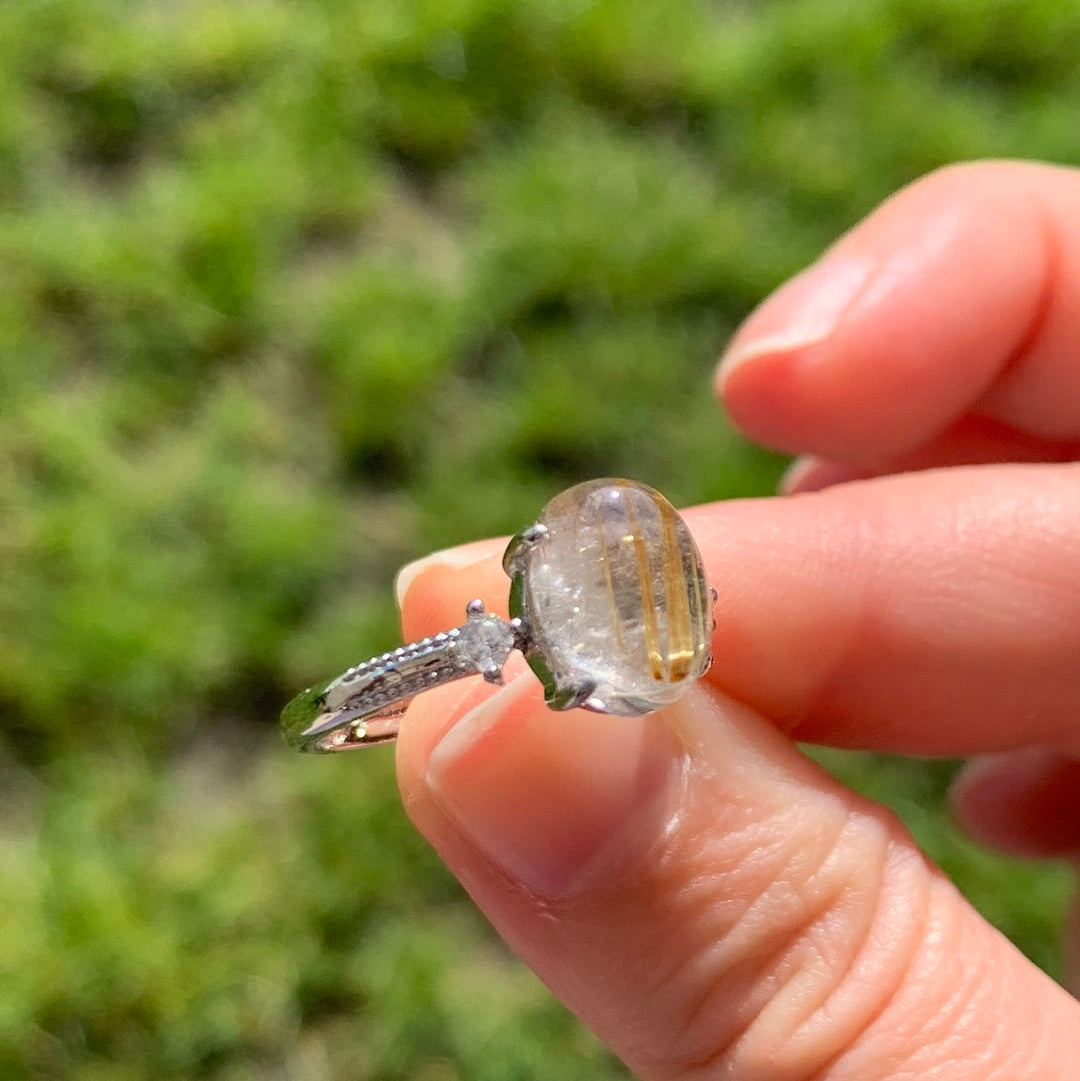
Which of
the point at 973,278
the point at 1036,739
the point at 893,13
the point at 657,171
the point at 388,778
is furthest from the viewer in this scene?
the point at 893,13

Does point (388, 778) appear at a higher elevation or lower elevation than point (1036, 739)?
lower

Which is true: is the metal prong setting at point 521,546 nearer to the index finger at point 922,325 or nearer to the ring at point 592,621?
the ring at point 592,621

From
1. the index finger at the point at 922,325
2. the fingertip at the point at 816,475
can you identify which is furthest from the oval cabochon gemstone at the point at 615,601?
the fingertip at the point at 816,475

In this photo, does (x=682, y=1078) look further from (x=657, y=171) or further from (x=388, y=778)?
(x=657, y=171)

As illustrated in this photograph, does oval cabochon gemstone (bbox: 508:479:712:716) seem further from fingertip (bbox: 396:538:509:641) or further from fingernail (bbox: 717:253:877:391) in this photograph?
fingernail (bbox: 717:253:877:391)

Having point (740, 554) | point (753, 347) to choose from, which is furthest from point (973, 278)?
point (740, 554)
